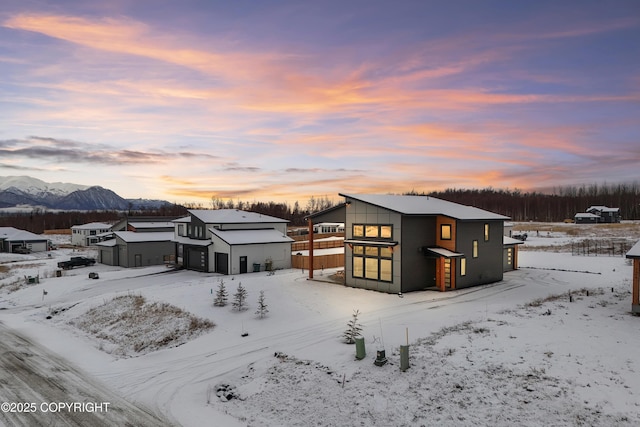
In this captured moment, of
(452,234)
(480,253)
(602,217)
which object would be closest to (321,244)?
(480,253)

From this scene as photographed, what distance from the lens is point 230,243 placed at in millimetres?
39000

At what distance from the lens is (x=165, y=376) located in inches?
653

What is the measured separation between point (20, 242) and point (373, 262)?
64.5m

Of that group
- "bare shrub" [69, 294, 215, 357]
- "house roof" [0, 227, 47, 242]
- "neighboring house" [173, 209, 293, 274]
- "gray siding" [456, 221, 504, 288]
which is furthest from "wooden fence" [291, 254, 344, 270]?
"house roof" [0, 227, 47, 242]

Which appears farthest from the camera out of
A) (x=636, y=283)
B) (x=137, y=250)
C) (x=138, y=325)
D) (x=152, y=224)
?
(x=152, y=224)

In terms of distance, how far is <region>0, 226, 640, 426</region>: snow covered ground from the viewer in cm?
1240

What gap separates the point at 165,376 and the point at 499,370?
12622 millimetres

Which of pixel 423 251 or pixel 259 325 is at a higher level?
pixel 423 251

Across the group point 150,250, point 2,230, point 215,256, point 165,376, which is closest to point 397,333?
point 165,376

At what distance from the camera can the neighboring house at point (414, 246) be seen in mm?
28078

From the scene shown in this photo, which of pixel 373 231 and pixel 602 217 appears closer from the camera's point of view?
pixel 373 231

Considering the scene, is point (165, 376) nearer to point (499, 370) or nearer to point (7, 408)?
point (7, 408)

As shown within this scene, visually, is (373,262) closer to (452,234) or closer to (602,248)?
(452,234)

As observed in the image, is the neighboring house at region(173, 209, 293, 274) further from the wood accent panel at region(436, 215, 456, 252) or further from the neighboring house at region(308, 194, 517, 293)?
the wood accent panel at region(436, 215, 456, 252)
